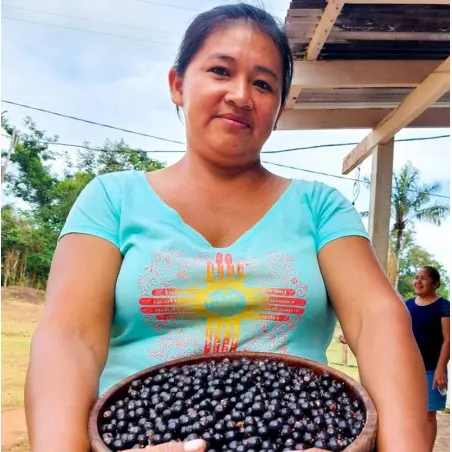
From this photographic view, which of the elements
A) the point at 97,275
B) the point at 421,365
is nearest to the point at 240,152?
the point at 97,275

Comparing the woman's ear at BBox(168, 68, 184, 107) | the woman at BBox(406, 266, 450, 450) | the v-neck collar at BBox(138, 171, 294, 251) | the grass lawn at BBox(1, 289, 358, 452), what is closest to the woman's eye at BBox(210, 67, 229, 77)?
→ the woman's ear at BBox(168, 68, 184, 107)

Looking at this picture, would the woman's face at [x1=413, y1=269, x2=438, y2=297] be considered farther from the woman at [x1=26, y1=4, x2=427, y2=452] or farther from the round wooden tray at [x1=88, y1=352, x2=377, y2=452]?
the round wooden tray at [x1=88, y1=352, x2=377, y2=452]

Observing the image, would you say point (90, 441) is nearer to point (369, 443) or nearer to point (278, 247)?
point (369, 443)

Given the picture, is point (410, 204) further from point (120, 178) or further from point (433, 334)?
point (120, 178)

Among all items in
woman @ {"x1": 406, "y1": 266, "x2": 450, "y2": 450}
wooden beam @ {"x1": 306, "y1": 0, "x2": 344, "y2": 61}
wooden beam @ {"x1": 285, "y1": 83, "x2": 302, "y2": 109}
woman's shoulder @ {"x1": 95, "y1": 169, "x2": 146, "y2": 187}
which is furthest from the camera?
woman @ {"x1": 406, "y1": 266, "x2": 450, "y2": 450}

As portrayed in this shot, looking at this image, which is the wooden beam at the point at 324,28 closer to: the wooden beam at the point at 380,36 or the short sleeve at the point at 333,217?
the wooden beam at the point at 380,36

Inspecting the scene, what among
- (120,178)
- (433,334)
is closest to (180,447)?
(120,178)

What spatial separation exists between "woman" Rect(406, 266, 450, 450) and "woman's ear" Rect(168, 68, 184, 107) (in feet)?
12.1

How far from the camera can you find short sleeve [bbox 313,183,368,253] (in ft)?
3.75

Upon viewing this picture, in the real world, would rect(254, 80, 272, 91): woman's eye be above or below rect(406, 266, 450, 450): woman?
above

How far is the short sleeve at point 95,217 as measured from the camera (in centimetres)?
111

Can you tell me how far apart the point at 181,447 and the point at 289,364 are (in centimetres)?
34

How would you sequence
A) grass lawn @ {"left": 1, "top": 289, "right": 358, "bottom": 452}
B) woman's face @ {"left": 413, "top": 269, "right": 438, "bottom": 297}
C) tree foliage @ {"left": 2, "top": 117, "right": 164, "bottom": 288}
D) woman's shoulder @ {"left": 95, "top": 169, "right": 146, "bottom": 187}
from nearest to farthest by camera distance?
woman's shoulder @ {"left": 95, "top": 169, "right": 146, "bottom": 187}
woman's face @ {"left": 413, "top": 269, "right": 438, "bottom": 297}
grass lawn @ {"left": 1, "top": 289, "right": 358, "bottom": 452}
tree foliage @ {"left": 2, "top": 117, "right": 164, "bottom": 288}

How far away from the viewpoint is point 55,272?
3.47 feet
